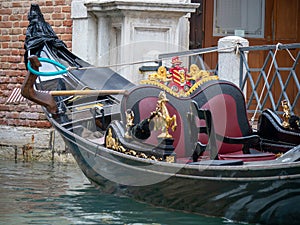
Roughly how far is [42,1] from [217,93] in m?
3.66

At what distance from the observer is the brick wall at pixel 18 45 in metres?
10.0

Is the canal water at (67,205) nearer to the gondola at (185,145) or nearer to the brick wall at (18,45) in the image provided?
the gondola at (185,145)

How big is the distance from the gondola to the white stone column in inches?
50.9

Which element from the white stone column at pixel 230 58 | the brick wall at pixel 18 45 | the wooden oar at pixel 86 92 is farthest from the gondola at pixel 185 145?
the brick wall at pixel 18 45

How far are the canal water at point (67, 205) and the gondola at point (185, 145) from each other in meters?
0.10

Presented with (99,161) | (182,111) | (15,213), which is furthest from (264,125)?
(15,213)

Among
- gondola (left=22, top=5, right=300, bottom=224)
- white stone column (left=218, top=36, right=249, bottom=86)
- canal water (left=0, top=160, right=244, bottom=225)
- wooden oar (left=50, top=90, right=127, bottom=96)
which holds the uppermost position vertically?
white stone column (left=218, top=36, right=249, bottom=86)

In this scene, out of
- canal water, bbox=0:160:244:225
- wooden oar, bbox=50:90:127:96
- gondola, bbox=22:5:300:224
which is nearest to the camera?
gondola, bbox=22:5:300:224

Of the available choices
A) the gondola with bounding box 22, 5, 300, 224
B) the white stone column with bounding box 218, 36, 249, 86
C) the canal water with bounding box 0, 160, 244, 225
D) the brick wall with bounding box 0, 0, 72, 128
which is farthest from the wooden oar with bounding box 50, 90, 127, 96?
the brick wall with bounding box 0, 0, 72, 128

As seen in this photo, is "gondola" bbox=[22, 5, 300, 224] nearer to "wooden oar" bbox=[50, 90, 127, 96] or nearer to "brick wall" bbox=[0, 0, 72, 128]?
"wooden oar" bbox=[50, 90, 127, 96]

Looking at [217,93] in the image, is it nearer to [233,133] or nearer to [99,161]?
[233,133]

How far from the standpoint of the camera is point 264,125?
23.8ft

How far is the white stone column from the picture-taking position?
29.2 feet

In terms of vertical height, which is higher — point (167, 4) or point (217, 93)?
point (167, 4)
